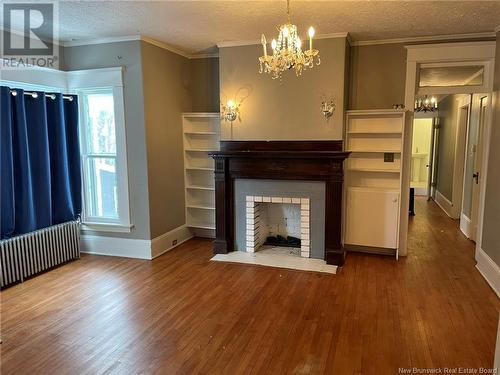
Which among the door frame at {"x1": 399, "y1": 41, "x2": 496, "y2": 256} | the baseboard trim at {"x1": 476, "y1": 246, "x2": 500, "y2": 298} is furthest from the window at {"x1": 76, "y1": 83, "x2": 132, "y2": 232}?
the baseboard trim at {"x1": 476, "y1": 246, "x2": 500, "y2": 298}

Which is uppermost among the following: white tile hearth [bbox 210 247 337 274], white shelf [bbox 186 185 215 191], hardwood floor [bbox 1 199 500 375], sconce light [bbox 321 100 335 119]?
sconce light [bbox 321 100 335 119]

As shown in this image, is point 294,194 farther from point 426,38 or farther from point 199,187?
point 426,38

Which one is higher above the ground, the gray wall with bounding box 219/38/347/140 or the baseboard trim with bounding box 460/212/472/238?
the gray wall with bounding box 219/38/347/140

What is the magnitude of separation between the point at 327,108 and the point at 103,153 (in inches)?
114

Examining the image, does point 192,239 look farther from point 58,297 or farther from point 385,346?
point 385,346

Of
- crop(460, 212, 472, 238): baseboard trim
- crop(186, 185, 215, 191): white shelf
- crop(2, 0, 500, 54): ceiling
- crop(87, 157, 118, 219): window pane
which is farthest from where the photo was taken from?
crop(460, 212, 472, 238): baseboard trim

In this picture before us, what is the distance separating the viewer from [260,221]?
4.98 metres

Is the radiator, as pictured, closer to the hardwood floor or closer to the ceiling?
the hardwood floor

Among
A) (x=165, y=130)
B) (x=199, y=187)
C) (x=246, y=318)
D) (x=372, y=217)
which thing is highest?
(x=165, y=130)

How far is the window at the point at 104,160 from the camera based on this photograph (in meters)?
4.56

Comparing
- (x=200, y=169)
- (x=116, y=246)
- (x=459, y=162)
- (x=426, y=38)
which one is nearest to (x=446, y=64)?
(x=426, y=38)

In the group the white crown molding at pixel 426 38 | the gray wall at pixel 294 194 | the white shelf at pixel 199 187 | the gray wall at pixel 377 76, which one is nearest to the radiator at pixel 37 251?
the white shelf at pixel 199 187

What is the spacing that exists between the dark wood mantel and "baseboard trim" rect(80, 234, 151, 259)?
93 centimetres

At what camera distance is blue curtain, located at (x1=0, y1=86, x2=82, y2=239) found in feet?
12.4
